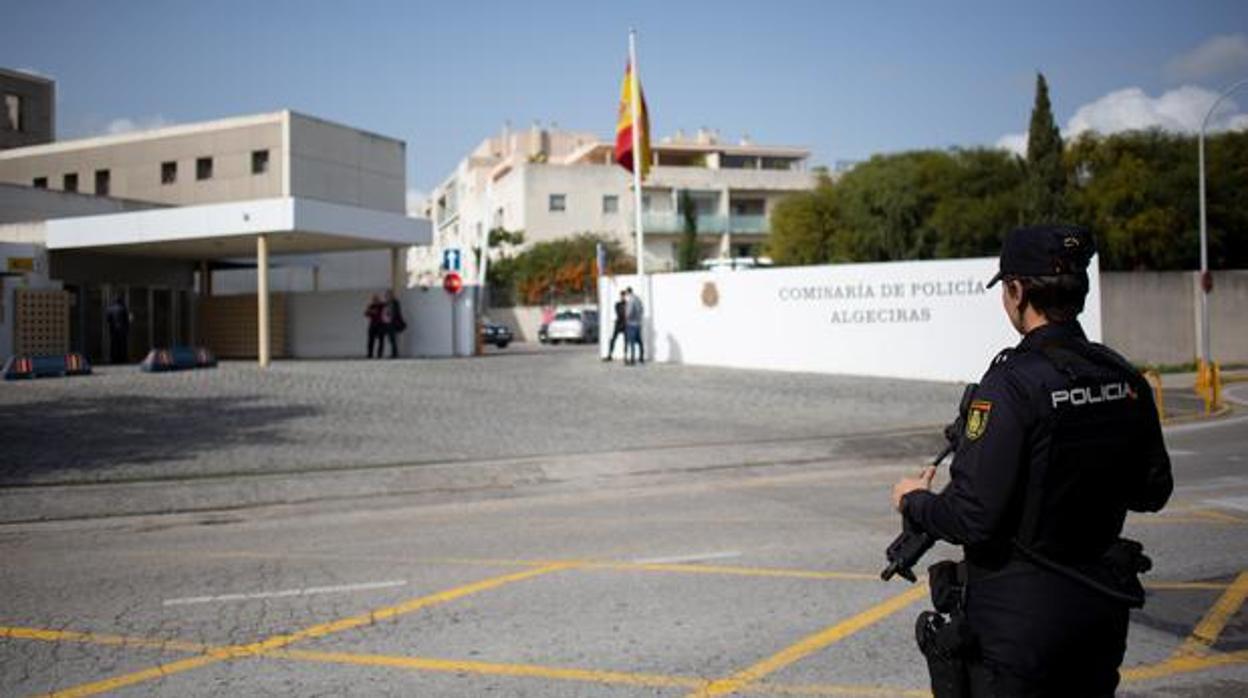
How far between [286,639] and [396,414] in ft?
35.3

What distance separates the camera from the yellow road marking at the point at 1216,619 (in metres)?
4.77

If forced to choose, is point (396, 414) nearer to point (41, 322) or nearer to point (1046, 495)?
point (1046, 495)

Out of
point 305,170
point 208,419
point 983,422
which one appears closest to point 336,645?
point 983,422

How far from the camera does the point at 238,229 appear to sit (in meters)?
24.3

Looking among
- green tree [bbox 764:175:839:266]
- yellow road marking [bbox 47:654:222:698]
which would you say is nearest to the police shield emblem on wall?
yellow road marking [bbox 47:654:222:698]

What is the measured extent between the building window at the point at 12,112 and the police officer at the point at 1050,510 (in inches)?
2120

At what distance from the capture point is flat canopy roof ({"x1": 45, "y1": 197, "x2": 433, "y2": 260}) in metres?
24.0

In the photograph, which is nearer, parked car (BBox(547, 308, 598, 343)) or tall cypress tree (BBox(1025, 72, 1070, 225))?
tall cypress tree (BBox(1025, 72, 1070, 225))

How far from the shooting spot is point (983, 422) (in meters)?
2.46

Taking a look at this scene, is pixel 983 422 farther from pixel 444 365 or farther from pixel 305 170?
pixel 305 170

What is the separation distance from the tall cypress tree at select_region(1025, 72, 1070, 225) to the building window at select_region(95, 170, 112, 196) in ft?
120

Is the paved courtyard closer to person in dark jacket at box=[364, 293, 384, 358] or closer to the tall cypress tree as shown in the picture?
person in dark jacket at box=[364, 293, 384, 358]

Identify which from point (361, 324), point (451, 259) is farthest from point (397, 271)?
point (361, 324)

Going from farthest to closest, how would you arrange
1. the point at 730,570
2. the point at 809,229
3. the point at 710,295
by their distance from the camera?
the point at 809,229, the point at 710,295, the point at 730,570
